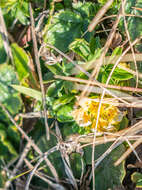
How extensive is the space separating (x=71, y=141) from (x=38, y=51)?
51 centimetres

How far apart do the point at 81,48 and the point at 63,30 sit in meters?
0.17

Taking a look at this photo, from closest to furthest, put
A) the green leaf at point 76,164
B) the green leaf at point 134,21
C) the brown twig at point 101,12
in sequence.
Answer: the brown twig at point 101,12 < the green leaf at point 134,21 < the green leaf at point 76,164

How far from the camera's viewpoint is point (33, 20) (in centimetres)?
→ 130

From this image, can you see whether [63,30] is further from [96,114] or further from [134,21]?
[96,114]

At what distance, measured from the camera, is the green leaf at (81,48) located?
1.14 meters

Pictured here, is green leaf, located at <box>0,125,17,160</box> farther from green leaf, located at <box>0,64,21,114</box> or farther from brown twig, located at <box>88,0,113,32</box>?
brown twig, located at <box>88,0,113,32</box>

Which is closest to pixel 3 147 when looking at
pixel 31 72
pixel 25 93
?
pixel 25 93

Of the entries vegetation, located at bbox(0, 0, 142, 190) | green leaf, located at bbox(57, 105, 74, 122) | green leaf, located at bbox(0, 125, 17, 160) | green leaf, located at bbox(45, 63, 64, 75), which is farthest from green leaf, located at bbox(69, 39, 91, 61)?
green leaf, located at bbox(0, 125, 17, 160)

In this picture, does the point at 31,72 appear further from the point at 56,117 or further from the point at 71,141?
the point at 71,141

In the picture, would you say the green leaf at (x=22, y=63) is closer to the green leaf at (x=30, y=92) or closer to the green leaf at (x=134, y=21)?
the green leaf at (x=30, y=92)

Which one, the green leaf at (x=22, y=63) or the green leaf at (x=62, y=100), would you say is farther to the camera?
the green leaf at (x=22, y=63)

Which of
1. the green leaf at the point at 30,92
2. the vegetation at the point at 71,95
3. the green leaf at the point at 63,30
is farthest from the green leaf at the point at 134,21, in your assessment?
the green leaf at the point at 30,92

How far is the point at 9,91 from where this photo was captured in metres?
1.37

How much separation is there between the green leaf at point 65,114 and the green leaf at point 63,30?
31 centimetres
